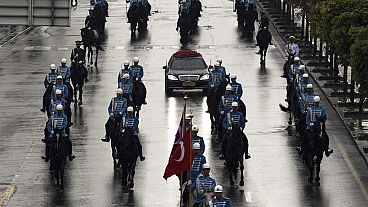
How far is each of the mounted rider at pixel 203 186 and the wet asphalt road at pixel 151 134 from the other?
147 inches

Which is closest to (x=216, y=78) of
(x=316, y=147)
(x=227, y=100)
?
(x=227, y=100)

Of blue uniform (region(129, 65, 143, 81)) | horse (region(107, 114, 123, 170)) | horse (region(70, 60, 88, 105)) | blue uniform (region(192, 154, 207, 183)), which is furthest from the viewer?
horse (region(70, 60, 88, 105))

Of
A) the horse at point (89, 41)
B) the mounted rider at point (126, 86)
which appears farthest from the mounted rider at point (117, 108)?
the horse at point (89, 41)

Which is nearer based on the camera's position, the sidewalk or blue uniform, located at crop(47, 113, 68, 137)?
blue uniform, located at crop(47, 113, 68, 137)

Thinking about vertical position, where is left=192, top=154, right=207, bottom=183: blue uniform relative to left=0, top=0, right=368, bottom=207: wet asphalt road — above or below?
above

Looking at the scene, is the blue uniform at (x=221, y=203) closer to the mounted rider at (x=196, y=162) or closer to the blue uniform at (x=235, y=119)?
the mounted rider at (x=196, y=162)

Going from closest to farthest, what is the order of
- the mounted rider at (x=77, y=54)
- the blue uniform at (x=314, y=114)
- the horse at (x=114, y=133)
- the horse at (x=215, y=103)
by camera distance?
the blue uniform at (x=314, y=114)
the horse at (x=114, y=133)
the horse at (x=215, y=103)
the mounted rider at (x=77, y=54)

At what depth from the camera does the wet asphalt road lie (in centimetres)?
→ 4425

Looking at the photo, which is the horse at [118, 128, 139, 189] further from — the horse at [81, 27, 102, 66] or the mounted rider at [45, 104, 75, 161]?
the horse at [81, 27, 102, 66]

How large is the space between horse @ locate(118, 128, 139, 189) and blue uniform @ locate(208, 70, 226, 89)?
9302 mm

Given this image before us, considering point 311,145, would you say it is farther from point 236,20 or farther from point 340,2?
point 236,20

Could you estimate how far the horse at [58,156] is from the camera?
148 feet

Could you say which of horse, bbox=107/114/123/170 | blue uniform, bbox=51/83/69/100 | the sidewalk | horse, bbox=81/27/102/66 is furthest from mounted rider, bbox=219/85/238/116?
horse, bbox=81/27/102/66

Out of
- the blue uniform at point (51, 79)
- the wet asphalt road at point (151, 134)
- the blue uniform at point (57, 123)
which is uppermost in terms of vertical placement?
the blue uniform at point (57, 123)
